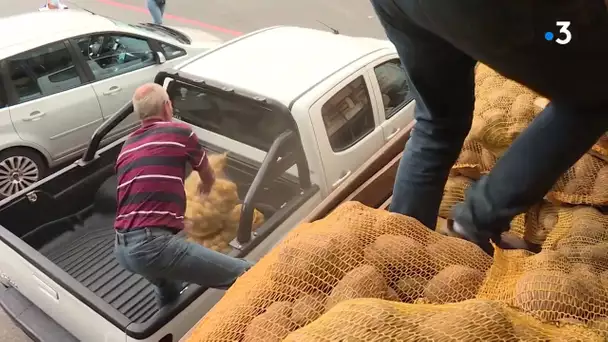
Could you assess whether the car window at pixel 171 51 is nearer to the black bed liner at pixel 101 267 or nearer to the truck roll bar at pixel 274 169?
the black bed liner at pixel 101 267

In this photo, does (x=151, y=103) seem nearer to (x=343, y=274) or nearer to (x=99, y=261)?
(x=99, y=261)

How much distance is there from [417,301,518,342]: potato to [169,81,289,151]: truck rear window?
2137mm

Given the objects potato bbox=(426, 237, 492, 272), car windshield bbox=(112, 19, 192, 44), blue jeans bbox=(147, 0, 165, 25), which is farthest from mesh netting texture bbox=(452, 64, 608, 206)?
blue jeans bbox=(147, 0, 165, 25)

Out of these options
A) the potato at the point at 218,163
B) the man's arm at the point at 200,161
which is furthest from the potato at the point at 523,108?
the potato at the point at 218,163

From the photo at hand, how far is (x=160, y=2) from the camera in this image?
23.8 feet

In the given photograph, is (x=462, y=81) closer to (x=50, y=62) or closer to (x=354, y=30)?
(x=50, y=62)

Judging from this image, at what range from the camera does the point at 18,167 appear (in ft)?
14.6

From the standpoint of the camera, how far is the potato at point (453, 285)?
4.55ft

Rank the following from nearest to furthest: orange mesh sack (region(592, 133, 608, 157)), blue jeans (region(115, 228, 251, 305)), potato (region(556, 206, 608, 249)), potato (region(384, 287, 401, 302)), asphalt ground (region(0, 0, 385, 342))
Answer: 1. potato (region(384, 287, 401, 302))
2. potato (region(556, 206, 608, 249))
3. orange mesh sack (region(592, 133, 608, 157))
4. blue jeans (region(115, 228, 251, 305))
5. asphalt ground (region(0, 0, 385, 342))

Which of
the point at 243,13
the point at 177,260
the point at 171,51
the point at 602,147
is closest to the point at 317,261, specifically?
the point at 602,147

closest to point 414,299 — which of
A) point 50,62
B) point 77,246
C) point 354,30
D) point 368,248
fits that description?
point 368,248

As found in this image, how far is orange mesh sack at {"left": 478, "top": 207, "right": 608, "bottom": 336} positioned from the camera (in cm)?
127

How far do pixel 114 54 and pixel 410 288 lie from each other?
407cm

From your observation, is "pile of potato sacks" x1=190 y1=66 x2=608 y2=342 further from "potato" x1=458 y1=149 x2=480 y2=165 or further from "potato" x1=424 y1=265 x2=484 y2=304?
"potato" x1=458 y1=149 x2=480 y2=165
